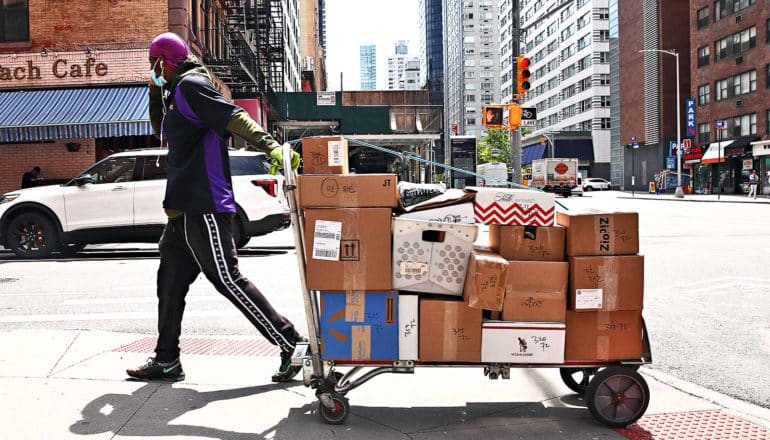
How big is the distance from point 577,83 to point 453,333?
10123 centimetres

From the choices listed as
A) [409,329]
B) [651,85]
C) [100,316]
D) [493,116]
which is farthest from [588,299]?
[651,85]

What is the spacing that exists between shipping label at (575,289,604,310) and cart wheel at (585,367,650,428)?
0.35 m

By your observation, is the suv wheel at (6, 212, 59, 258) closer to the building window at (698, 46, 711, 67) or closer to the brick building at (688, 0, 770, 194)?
the brick building at (688, 0, 770, 194)

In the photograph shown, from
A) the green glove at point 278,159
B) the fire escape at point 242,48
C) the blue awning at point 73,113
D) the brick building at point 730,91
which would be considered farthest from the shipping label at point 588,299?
the brick building at point 730,91

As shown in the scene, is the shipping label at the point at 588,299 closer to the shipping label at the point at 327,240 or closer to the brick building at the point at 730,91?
the shipping label at the point at 327,240

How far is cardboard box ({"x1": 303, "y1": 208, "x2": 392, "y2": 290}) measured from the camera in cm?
381

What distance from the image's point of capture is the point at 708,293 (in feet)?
27.6

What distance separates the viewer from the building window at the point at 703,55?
189 feet

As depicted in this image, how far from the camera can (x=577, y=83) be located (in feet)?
326

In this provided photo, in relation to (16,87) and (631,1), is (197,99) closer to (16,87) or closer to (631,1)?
(16,87)

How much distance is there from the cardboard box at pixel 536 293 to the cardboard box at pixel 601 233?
0.51 feet

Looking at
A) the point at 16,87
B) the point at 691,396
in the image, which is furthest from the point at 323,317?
the point at 16,87

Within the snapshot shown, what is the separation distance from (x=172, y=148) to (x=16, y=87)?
19429mm

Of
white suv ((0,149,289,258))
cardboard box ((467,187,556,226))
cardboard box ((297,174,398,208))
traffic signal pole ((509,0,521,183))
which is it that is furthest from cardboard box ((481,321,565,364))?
traffic signal pole ((509,0,521,183))
